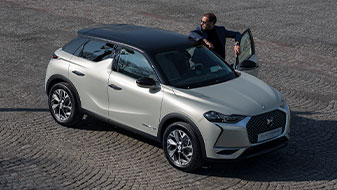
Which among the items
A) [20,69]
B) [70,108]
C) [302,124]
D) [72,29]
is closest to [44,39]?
[72,29]

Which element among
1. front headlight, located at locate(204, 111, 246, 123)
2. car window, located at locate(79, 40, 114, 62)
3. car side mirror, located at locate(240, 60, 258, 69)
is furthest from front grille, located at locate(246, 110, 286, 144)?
car window, located at locate(79, 40, 114, 62)

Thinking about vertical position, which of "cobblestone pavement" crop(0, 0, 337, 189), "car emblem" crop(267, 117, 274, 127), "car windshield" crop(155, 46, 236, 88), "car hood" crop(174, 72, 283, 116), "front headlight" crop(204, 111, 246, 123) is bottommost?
"cobblestone pavement" crop(0, 0, 337, 189)

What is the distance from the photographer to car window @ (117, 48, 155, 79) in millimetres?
9320

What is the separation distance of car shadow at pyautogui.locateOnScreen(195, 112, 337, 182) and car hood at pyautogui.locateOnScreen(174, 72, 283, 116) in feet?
2.93

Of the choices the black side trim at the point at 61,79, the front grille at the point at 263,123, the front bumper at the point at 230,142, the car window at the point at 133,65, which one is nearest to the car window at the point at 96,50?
the car window at the point at 133,65

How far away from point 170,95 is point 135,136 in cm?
164

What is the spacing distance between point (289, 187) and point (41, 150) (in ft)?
12.4

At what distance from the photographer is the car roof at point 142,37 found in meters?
9.52

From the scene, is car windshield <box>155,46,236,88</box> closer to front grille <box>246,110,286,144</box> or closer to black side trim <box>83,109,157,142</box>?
black side trim <box>83,109,157,142</box>

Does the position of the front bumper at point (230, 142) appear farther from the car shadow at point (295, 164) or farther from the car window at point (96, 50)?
the car window at point (96, 50)

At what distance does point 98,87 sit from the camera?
9844 millimetres

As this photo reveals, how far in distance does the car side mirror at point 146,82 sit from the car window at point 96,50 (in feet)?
3.51

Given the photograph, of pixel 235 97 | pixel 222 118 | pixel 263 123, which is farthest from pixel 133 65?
pixel 263 123

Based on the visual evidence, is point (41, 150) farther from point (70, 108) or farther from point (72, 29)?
point (72, 29)
